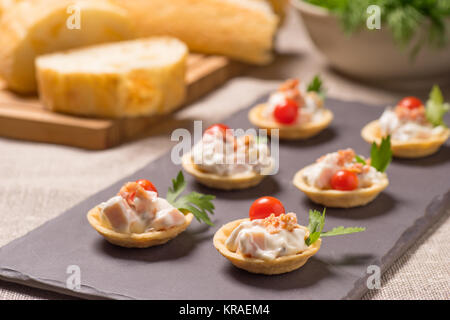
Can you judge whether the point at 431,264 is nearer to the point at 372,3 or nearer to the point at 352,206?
the point at 352,206

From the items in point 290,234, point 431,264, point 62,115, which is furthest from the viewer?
point 62,115

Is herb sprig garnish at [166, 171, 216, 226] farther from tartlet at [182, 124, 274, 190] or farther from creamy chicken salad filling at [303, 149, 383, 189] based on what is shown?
creamy chicken salad filling at [303, 149, 383, 189]

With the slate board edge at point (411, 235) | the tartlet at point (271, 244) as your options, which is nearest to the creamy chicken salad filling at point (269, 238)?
the tartlet at point (271, 244)

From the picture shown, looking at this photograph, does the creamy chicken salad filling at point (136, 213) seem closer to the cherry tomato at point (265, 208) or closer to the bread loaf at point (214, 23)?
the cherry tomato at point (265, 208)

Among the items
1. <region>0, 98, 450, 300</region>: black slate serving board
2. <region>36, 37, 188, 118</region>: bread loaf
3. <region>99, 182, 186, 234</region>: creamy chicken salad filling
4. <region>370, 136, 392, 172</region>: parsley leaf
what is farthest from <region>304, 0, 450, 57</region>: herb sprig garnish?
<region>99, 182, 186, 234</region>: creamy chicken salad filling

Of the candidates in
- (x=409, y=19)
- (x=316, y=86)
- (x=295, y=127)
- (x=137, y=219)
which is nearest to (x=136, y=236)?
(x=137, y=219)
